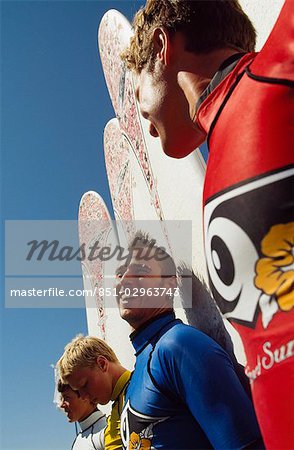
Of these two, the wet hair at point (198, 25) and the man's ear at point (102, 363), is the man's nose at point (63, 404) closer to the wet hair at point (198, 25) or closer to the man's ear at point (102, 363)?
the man's ear at point (102, 363)

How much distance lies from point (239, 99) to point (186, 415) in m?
0.82

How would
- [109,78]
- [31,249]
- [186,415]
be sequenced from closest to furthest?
[186,415] < [31,249] < [109,78]

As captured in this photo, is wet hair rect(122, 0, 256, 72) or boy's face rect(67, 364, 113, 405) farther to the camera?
boy's face rect(67, 364, 113, 405)

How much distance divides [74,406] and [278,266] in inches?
76.1

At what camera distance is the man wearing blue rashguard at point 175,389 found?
40.1 inches

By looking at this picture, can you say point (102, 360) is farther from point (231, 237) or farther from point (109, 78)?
point (109, 78)

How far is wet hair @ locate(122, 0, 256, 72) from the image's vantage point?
2.51 ft

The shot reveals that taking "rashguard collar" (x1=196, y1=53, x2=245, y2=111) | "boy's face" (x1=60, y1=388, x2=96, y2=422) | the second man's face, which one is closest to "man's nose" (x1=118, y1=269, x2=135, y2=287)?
the second man's face

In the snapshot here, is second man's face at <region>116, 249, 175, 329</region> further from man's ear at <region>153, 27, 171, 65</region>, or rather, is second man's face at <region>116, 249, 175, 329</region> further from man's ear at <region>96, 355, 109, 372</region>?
man's ear at <region>153, 27, 171, 65</region>

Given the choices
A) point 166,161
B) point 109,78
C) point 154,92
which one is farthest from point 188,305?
point 109,78

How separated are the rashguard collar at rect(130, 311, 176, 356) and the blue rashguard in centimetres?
7

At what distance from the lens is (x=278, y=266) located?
53 cm

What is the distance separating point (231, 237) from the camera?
0.57 metres

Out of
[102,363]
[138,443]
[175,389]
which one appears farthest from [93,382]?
[175,389]
